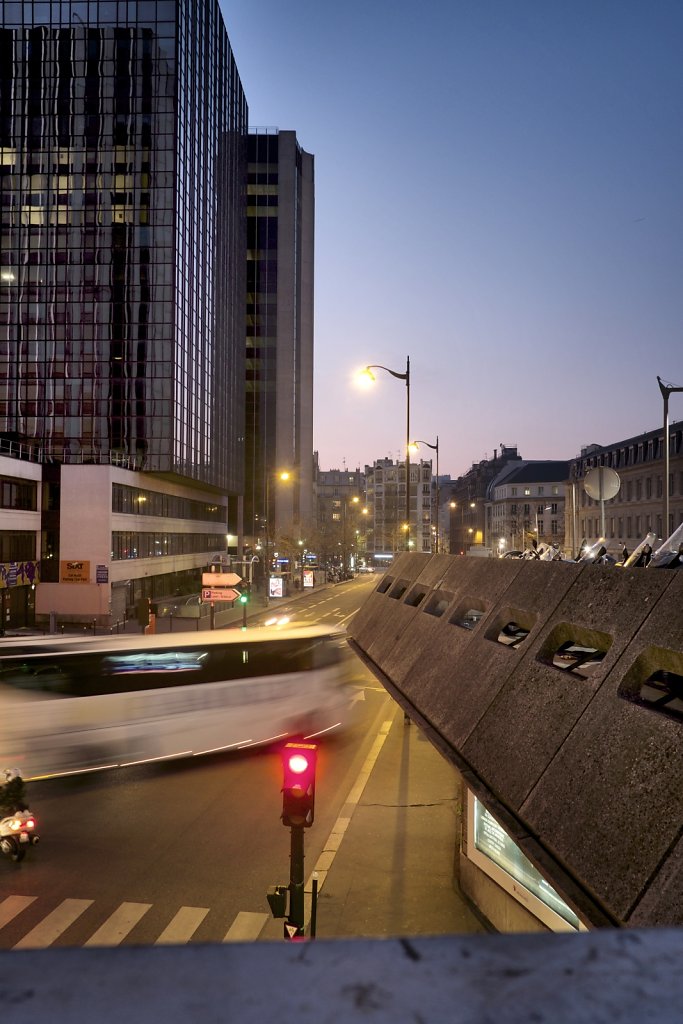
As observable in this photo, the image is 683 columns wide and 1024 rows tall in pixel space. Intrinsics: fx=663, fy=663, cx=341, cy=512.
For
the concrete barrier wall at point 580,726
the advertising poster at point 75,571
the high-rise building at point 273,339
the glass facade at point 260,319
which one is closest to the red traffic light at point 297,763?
the concrete barrier wall at point 580,726

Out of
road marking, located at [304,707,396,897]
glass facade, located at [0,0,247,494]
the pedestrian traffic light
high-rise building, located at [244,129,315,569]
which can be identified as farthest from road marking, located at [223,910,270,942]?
high-rise building, located at [244,129,315,569]

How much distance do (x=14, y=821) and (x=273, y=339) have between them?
10426 centimetres

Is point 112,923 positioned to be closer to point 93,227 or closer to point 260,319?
point 93,227

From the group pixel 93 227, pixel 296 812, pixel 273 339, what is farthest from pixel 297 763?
pixel 273 339

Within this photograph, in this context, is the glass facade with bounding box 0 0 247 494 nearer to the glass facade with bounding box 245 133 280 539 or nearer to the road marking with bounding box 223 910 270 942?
the glass facade with bounding box 245 133 280 539

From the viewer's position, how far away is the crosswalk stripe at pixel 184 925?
10141 mm

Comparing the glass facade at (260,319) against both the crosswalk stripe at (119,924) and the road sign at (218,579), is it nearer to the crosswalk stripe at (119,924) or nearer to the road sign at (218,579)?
the road sign at (218,579)

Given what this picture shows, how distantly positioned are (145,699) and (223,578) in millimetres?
22494

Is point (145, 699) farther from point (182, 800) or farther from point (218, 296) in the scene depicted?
point (218, 296)

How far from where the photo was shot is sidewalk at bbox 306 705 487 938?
34.6 feet

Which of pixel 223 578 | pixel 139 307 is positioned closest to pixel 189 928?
pixel 223 578

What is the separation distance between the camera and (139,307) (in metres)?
58.2

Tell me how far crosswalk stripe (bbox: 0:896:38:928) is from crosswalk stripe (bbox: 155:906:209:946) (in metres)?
2.58

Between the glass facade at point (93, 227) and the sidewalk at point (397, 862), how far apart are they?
4614 centimetres
